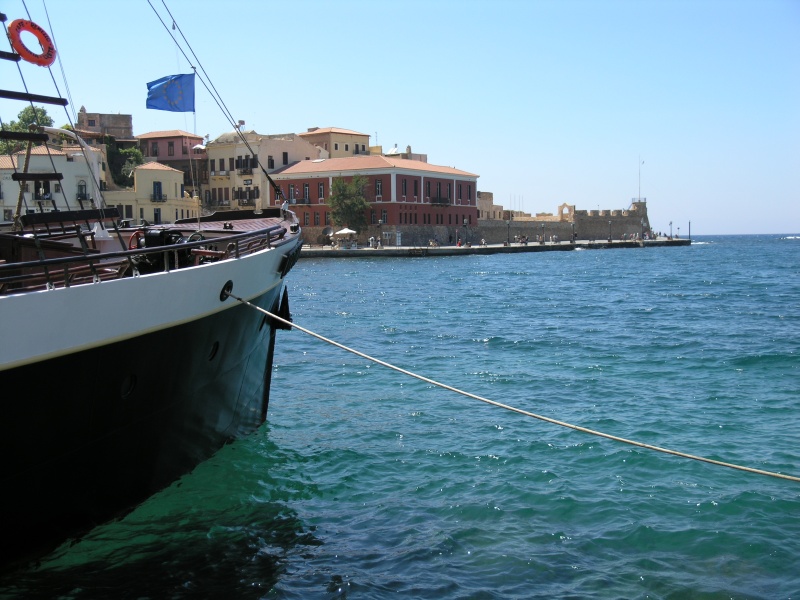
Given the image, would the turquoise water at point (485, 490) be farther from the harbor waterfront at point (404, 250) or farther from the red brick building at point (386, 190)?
the red brick building at point (386, 190)

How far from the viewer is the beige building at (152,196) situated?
59.3 m

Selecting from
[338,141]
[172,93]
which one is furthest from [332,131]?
[172,93]

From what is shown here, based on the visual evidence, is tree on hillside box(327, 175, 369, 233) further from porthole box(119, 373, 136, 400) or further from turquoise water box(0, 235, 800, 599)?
porthole box(119, 373, 136, 400)

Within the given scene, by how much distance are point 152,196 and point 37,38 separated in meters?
54.1

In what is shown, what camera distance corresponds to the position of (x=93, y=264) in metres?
6.26

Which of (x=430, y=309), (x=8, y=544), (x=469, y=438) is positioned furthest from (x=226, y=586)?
(x=430, y=309)

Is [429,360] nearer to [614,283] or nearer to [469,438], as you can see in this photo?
[469,438]

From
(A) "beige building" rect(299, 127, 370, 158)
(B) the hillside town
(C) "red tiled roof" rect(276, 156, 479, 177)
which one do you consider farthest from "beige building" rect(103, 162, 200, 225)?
(A) "beige building" rect(299, 127, 370, 158)

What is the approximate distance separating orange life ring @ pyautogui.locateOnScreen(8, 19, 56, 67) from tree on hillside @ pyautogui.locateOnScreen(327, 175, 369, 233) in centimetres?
5853

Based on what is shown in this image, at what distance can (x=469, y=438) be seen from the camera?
1070cm

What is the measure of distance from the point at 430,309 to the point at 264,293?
18.2 m

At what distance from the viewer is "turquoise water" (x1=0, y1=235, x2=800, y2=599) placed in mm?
6531

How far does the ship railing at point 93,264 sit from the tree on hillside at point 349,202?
56571mm

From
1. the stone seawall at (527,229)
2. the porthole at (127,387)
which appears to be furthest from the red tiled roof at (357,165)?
the porthole at (127,387)
